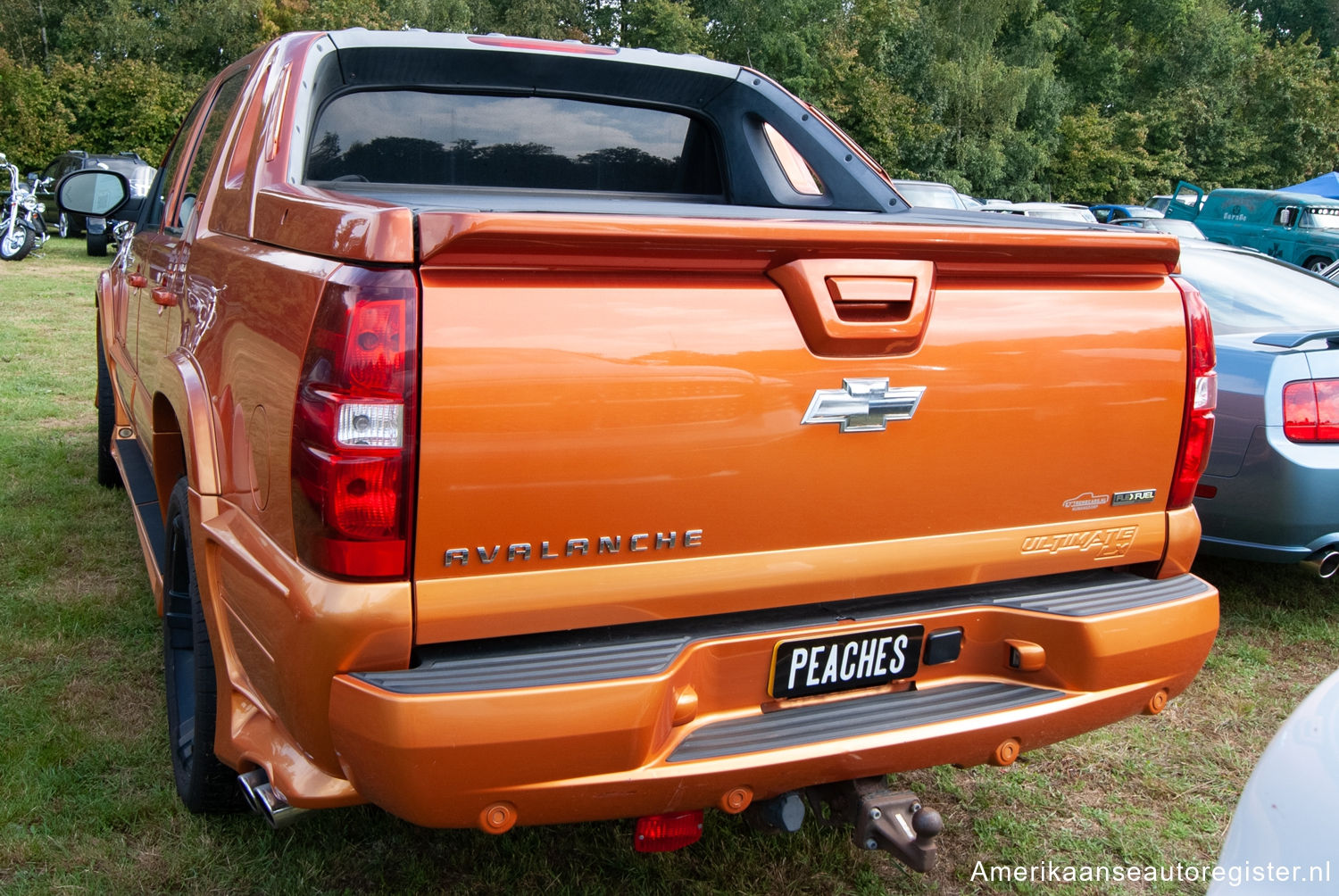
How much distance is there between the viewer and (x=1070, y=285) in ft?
7.06

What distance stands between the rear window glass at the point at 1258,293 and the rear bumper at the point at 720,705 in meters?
2.85

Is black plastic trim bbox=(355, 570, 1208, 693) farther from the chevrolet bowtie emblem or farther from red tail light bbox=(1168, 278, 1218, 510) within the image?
the chevrolet bowtie emblem

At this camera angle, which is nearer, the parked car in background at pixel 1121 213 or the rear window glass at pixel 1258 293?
the rear window glass at pixel 1258 293

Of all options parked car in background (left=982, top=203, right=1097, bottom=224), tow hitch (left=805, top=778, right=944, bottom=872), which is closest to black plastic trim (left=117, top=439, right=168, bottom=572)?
tow hitch (left=805, top=778, right=944, bottom=872)

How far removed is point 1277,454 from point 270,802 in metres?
3.72

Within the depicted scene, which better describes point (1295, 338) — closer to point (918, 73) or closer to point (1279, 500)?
point (1279, 500)

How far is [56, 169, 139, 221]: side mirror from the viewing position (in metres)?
3.81

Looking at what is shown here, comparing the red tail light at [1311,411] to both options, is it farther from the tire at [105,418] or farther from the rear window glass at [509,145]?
the tire at [105,418]

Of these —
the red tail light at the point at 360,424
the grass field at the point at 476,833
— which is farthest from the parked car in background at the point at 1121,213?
the red tail light at the point at 360,424

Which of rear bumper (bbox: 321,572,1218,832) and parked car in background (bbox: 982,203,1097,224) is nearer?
rear bumper (bbox: 321,572,1218,832)

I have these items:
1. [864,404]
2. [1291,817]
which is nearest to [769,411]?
[864,404]

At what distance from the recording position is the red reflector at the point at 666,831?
200cm

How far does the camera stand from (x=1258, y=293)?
5043 millimetres

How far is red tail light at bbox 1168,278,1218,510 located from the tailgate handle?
68 cm
